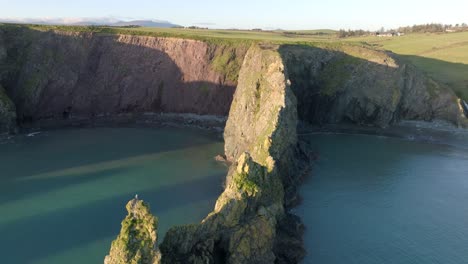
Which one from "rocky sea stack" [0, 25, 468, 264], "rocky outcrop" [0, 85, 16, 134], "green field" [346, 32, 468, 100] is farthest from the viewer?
"green field" [346, 32, 468, 100]

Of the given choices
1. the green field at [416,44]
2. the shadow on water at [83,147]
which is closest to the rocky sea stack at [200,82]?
the green field at [416,44]

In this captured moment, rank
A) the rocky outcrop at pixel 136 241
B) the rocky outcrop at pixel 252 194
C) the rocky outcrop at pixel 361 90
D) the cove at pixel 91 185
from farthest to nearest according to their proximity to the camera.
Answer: the rocky outcrop at pixel 361 90, the cove at pixel 91 185, the rocky outcrop at pixel 252 194, the rocky outcrop at pixel 136 241

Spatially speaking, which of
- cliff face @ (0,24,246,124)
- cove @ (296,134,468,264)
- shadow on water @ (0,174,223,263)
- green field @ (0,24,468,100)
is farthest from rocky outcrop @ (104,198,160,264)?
green field @ (0,24,468,100)

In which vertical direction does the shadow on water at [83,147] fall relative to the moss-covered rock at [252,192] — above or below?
below

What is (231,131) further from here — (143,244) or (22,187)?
(143,244)

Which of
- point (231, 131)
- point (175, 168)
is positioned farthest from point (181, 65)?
point (175, 168)

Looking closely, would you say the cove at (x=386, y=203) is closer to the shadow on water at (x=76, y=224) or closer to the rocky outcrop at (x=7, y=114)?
the shadow on water at (x=76, y=224)

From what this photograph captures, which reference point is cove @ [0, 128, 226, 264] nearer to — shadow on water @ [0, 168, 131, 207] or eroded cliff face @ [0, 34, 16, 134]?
shadow on water @ [0, 168, 131, 207]
